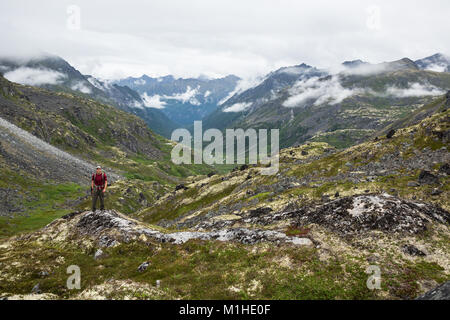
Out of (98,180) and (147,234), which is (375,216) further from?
(98,180)

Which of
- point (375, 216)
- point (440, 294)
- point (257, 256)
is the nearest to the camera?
point (440, 294)

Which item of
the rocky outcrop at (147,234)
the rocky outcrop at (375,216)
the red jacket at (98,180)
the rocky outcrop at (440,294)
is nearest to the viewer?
the rocky outcrop at (440,294)

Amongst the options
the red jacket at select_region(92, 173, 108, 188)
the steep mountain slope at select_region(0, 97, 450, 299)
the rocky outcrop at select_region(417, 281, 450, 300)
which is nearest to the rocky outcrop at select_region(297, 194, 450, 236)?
the steep mountain slope at select_region(0, 97, 450, 299)

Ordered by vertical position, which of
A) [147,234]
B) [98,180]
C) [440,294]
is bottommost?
[147,234]

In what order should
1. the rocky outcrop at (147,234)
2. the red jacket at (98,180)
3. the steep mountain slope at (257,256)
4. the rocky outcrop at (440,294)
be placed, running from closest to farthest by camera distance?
the rocky outcrop at (440,294) < the steep mountain slope at (257,256) < the rocky outcrop at (147,234) < the red jacket at (98,180)

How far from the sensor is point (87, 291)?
88.3ft

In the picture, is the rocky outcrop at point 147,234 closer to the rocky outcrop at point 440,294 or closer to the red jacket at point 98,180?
the red jacket at point 98,180

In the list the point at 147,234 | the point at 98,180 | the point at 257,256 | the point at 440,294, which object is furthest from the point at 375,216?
the point at 98,180

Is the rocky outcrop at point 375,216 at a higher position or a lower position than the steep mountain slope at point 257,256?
higher

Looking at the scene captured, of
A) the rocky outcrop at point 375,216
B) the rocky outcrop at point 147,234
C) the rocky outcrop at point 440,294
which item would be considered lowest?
the rocky outcrop at point 147,234

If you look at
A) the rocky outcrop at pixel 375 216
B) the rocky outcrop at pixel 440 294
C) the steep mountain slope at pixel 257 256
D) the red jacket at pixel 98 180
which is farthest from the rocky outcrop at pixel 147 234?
the rocky outcrop at pixel 440 294

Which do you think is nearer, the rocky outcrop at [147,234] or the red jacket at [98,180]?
the rocky outcrop at [147,234]

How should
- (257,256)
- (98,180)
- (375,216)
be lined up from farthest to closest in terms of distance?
(98,180)
(375,216)
(257,256)
